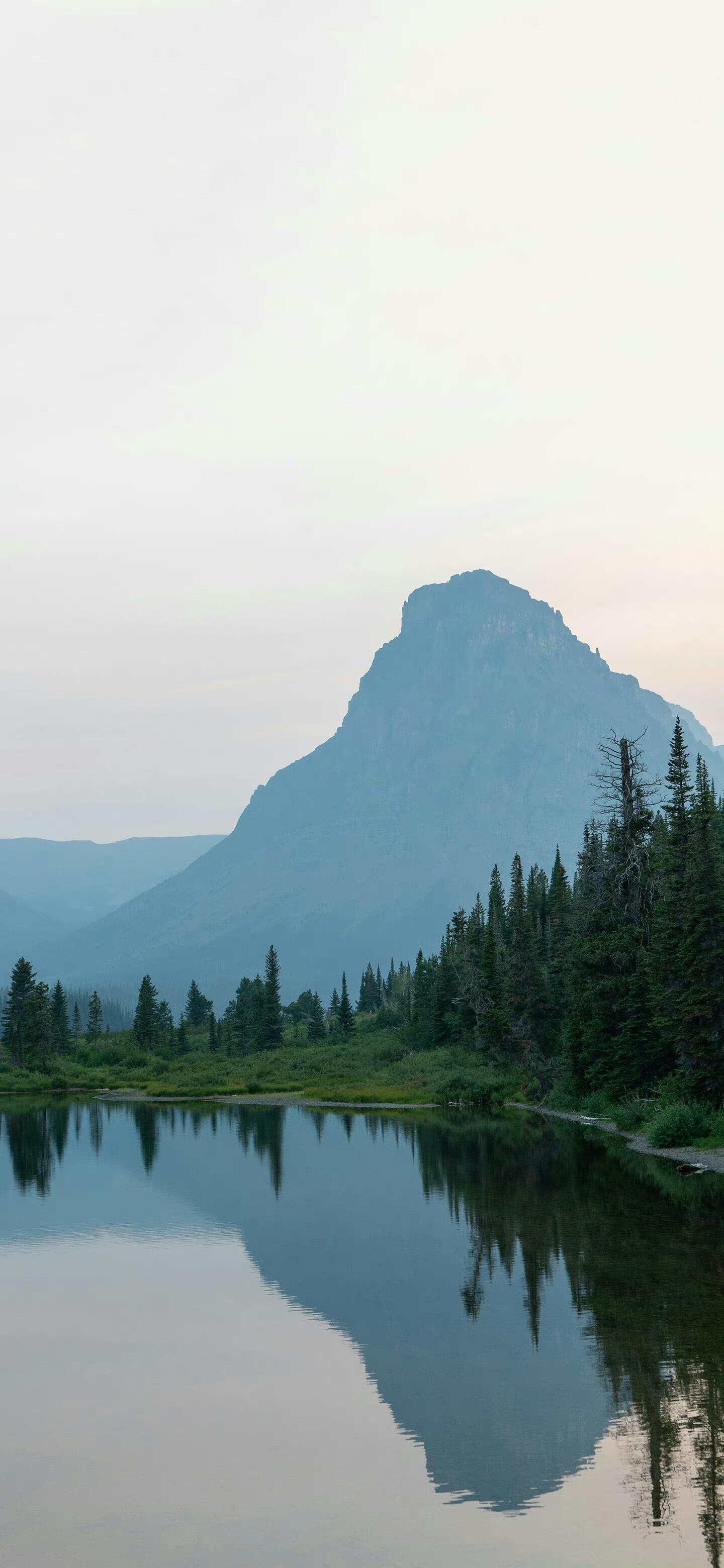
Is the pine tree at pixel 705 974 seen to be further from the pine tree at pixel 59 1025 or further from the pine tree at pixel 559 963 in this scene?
the pine tree at pixel 59 1025

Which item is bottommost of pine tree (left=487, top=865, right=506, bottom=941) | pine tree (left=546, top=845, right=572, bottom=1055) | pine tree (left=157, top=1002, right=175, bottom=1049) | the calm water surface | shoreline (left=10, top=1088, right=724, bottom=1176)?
shoreline (left=10, top=1088, right=724, bottom=1176)

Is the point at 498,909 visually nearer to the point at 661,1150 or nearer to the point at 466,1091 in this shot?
the point at 466,1091

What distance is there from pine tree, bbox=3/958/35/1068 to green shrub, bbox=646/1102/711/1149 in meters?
94.8

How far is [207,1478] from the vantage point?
16406mm

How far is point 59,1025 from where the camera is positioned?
156 metres

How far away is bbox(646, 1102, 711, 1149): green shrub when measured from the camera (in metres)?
48.5

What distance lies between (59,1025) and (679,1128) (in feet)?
393

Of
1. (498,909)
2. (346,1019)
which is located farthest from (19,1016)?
(498,909)

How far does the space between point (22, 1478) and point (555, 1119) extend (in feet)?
176

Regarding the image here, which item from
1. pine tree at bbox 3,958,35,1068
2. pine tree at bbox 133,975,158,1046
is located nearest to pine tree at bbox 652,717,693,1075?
pine tree at bbox 3,958,35,1068

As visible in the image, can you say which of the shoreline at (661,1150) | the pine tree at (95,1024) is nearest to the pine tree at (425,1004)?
the pine tree at (95,1024)

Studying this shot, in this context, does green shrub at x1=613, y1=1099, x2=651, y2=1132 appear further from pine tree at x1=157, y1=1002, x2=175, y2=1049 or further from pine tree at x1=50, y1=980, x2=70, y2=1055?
pine tree at x1=157, y1=1002, x2=175, y2=1049

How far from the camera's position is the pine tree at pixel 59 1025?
148 meters

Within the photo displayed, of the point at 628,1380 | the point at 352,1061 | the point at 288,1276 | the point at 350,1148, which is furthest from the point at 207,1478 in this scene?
the point at 352,1061
